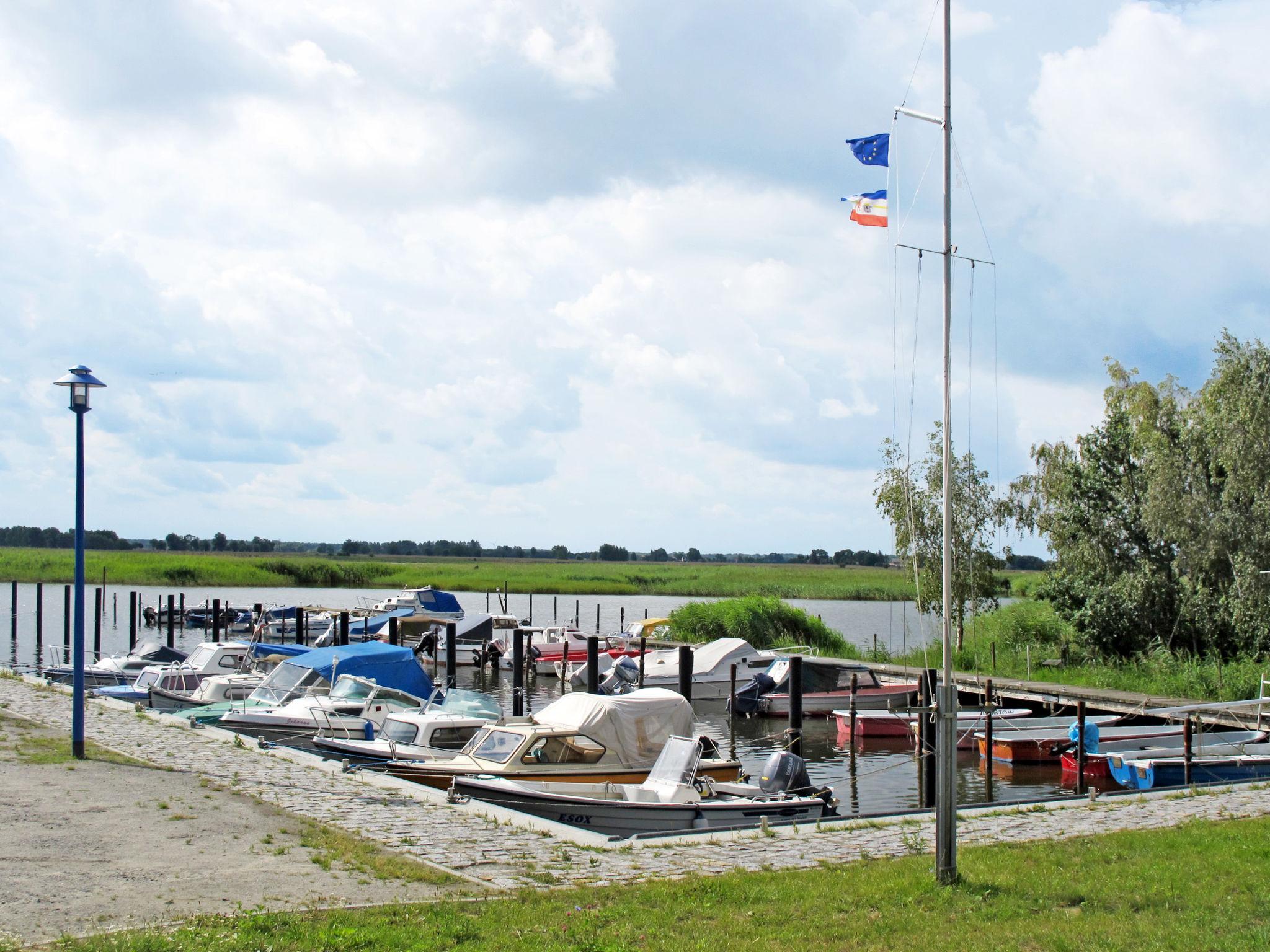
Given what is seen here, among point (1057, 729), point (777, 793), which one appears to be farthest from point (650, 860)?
point (1057, 729)

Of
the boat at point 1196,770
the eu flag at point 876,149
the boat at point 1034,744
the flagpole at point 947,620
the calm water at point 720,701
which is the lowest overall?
the calm water at point 720,701

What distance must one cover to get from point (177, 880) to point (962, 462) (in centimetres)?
3952

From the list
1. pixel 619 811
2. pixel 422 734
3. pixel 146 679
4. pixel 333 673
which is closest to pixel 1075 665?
pixel 333 673

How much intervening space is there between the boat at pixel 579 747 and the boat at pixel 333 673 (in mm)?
7978

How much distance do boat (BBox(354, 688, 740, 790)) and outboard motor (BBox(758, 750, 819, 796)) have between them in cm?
185

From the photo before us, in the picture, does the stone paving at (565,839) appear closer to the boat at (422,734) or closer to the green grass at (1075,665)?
the boat at (422,734)

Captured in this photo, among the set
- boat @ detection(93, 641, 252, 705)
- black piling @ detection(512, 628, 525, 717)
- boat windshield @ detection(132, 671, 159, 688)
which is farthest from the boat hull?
black piling @ detection(512, 628, 525, 717)

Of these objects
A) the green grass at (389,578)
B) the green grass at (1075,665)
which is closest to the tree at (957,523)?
the green grass at (1075,665)

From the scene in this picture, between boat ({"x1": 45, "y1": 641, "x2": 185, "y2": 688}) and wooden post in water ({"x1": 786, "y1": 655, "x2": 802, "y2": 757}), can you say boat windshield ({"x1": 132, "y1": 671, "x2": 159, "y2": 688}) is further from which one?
wooden post in water ({"x1": 786, "y1": 655, "x2": 802, "y2": 757})

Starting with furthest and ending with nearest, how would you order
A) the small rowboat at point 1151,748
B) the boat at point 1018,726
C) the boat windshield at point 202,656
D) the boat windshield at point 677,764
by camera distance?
the boat windshield at point 202,656 < the boat at point 1018,726 < the small rowboat at point 1151,748 < the boat windshield at point 677,764

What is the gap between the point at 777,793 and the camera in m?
18.1

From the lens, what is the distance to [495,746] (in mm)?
19188

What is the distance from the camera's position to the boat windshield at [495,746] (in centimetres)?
1884

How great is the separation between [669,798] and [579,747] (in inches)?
99.3
